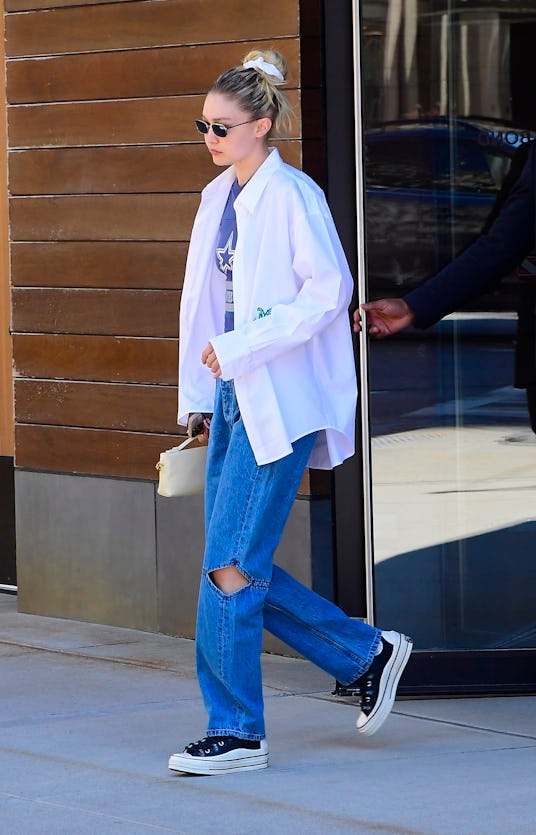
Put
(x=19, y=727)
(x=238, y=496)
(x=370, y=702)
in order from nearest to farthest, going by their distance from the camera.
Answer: (x=238, y=496)
(x=370, y=702)
(x=19, y=727)

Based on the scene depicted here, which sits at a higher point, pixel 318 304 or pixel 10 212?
pixel 10 212

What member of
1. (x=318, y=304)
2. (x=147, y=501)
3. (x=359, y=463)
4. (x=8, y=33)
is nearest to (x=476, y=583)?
(x=359, y=463)

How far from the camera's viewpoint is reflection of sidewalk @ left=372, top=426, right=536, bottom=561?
6266 millimetres

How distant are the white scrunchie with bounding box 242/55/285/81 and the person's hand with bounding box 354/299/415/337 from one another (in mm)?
787

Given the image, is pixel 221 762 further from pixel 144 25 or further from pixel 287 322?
pixel 144 25

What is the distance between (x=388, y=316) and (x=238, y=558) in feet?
3.17

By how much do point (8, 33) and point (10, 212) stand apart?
27.9 inches

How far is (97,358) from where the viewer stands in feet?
22.9

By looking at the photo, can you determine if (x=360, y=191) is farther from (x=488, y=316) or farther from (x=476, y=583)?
(x=476, y=583)

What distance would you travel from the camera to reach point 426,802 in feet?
14.3

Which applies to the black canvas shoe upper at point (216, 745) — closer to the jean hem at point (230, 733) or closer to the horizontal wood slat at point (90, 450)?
the jean hem at point (230, 733)

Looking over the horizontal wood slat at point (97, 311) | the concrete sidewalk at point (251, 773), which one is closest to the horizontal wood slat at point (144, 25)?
the horizontal wood slat at point (97, 311)

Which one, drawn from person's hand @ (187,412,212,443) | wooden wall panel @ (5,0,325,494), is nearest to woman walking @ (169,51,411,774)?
person's hand @ (187,412,212,443)

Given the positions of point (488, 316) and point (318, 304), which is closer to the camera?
point (318, 304)
